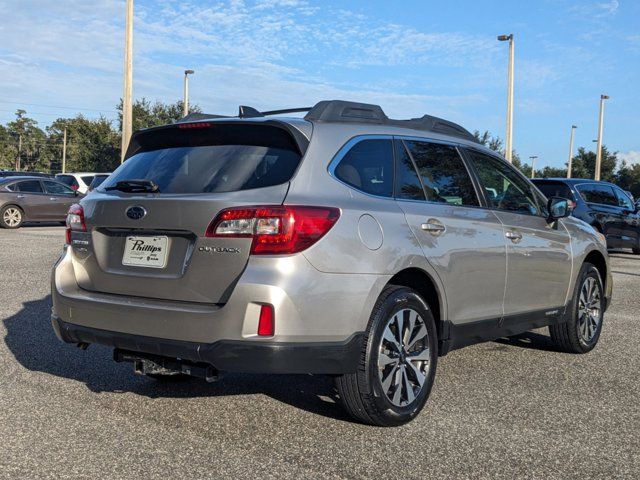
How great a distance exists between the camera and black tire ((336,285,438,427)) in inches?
152

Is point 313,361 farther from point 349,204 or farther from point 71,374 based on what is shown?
point 71,374

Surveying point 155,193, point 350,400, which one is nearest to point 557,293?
point 350,400

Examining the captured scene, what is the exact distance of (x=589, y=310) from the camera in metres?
6.30

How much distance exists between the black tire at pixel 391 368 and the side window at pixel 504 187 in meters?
1.36

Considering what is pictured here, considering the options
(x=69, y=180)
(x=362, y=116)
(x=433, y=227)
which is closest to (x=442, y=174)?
(x=433, y=227)

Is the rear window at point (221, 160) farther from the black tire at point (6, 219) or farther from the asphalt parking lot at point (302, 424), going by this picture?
the black tire at point (6, 219)

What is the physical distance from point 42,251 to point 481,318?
11.2 meters

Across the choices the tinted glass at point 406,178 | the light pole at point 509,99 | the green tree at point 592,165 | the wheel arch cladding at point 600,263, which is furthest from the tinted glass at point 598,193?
the green tree at point 592,165

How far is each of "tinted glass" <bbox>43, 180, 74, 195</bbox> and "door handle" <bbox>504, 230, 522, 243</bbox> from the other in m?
19.4

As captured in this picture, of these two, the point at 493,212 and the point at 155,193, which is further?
the point at 493,212

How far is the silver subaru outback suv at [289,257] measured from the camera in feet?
11.6

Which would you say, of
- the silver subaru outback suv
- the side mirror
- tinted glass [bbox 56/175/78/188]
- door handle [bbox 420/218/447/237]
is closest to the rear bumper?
the silver subaru outback suv

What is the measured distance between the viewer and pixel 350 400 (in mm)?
3924

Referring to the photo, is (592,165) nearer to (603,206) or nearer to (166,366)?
(603,206)
